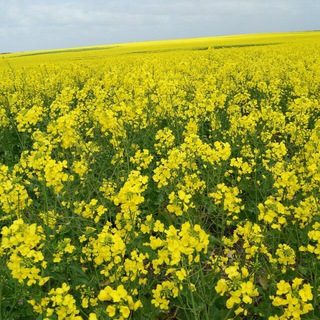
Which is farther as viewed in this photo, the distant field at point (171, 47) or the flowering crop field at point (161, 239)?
the distant field at point (171, 47)

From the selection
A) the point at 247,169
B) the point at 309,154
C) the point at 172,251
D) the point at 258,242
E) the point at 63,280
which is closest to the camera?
the point at 172,251

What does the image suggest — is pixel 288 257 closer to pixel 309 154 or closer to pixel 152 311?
pixel 152 311

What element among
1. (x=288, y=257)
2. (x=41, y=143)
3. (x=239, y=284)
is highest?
(x=41, y=143)

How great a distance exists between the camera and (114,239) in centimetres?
172

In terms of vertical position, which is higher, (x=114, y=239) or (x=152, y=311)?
(x=114, y=239)

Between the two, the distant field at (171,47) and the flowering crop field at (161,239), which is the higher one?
the distant field at (171,47)

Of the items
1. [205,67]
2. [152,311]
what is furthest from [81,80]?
[152,311]

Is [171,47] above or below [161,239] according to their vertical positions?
above

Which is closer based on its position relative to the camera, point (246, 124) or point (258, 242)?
point (258, 242)

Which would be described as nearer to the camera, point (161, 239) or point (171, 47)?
point (161, 239)

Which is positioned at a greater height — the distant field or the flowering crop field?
the distant field

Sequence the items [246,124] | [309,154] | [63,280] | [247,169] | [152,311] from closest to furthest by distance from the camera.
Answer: [152,311] < [63,280] < [247,169] < [309,154] < [246,124]

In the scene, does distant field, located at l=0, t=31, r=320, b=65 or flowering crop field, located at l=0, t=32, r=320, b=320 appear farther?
distant field, located at l=0, t=31, r=320, b=65

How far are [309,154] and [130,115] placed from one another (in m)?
1.96
